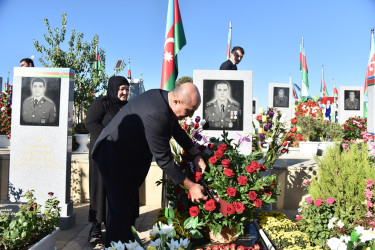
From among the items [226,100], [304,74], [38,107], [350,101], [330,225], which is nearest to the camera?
[330,225]

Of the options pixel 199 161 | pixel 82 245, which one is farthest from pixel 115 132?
pixel 82 245

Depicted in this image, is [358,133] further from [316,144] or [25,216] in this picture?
[25,216]

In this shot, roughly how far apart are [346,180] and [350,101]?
1397 centimetres

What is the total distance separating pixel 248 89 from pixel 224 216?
2349mm

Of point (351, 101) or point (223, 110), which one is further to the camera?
point (351, 101)

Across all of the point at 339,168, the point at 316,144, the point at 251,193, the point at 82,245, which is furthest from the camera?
the point at 316,144

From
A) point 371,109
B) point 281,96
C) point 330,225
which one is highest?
point 281,96

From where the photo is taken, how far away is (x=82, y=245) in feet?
10.7

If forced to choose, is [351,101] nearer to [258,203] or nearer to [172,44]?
[172,44]

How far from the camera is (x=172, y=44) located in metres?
5.75

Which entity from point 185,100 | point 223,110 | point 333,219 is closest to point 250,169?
point 333,219

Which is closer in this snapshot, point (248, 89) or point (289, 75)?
point (248, 89)

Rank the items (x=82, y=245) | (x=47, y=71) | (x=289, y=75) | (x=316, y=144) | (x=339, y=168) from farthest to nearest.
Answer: (x=289, y=75), (x=316, y=144), (x=47, y=71), (x=82, y=245), (x=339, y=168)

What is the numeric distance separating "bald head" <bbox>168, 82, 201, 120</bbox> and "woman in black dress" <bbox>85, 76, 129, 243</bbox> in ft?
4.53
